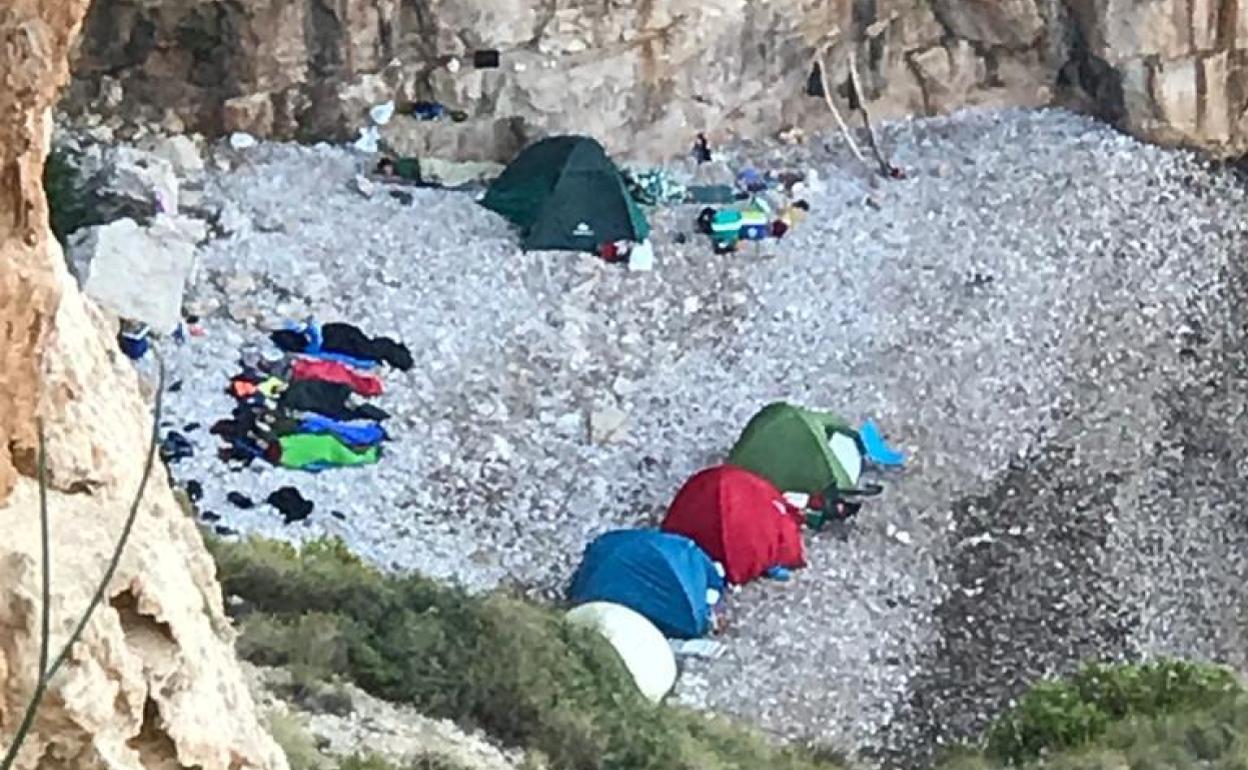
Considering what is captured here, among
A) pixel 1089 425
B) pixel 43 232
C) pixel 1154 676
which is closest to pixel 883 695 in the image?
pixel 1154 676


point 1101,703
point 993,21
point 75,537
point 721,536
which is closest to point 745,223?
point 993,21

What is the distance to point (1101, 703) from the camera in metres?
8.59

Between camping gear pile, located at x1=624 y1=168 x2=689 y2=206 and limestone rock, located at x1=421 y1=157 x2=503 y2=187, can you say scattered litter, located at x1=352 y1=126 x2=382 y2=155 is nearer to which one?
limestone rock, located at x1=421 y1=157 x2=503 y2=187

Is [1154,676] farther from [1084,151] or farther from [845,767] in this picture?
[1084,151]

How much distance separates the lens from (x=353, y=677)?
718 cm

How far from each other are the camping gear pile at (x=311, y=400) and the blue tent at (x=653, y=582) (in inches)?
71.6

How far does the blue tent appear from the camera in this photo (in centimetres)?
1064

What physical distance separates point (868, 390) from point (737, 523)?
2.36 meters

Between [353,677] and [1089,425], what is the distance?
7.18m

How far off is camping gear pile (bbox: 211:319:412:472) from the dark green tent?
6.81 feet

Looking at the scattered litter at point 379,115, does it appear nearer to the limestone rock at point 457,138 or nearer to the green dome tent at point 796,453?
the limestone rock at point 457,138

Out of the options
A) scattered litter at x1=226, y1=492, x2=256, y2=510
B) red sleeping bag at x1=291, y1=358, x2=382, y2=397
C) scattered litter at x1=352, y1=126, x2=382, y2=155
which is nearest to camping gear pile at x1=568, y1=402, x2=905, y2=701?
scattered litter at x1=226, y1=492, x2=256, y2=510

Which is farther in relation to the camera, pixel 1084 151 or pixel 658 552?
pixel 1084 151

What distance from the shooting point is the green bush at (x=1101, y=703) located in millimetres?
8312
